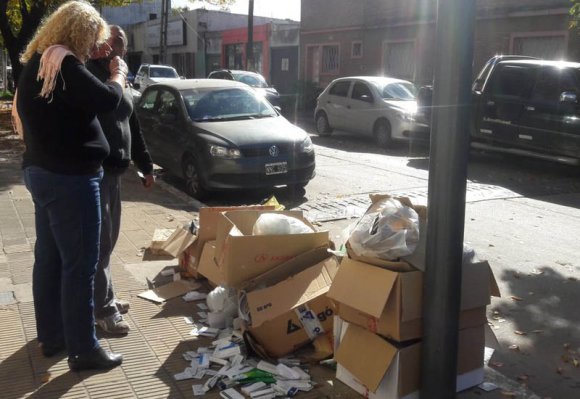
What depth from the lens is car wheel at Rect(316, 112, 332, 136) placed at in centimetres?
1708

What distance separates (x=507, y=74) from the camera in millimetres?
12219

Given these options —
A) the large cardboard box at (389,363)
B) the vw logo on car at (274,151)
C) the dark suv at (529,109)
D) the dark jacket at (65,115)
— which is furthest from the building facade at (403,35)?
the dark jacket at (65,115)

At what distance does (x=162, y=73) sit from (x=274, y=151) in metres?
20.4

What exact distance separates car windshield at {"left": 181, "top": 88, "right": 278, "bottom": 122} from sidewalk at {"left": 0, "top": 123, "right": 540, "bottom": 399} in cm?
312

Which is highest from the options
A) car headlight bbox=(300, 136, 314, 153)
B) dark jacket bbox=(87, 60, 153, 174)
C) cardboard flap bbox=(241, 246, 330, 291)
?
dark jacket bbox=(87, 60, 153, 174)

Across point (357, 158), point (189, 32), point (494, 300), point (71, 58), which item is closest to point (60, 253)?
point (71, 58)

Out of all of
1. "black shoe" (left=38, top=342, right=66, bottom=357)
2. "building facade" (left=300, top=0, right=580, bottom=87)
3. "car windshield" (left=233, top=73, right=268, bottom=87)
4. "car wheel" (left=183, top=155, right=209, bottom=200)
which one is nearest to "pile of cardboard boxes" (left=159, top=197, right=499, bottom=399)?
"black shoe" (left=38, top=342, right=66, bottom=357)

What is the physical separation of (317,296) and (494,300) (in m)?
1.95

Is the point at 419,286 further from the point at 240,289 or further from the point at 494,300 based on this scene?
the point at 494,300

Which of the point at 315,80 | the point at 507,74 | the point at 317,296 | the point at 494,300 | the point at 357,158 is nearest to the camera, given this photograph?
the point at 317,296

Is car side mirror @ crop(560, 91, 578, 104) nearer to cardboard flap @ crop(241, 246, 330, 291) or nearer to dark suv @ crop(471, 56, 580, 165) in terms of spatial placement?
dark suv @ crop(471, 56, 580, 165)

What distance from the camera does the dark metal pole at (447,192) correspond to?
304 centimetres

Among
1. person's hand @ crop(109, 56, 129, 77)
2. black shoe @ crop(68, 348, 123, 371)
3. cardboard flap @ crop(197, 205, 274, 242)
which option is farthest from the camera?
cardboard flap @ crop(197, 205, 274, 242)

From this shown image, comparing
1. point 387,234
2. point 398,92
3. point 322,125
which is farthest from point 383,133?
point 387,234
